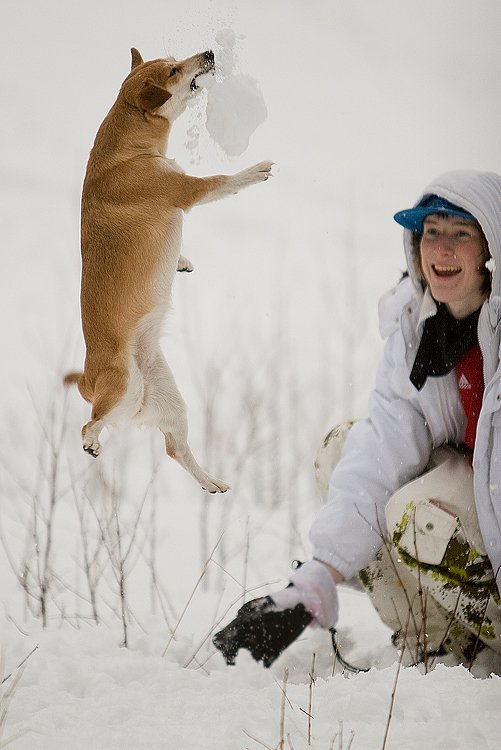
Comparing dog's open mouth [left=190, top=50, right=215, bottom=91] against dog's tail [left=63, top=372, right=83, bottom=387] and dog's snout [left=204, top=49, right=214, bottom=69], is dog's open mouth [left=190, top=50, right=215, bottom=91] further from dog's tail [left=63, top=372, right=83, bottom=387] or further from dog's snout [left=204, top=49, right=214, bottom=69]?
dog's tail [left=63, top=372, right=83, bottom=387]

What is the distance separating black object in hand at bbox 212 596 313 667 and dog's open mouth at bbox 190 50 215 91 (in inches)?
59.4

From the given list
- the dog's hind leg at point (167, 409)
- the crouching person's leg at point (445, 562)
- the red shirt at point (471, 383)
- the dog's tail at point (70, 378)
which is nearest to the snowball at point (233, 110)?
the dog's hind leg at point (167, 409)

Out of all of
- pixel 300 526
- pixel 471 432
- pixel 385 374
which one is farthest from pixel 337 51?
pixel 300 526

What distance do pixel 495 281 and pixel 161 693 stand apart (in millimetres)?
1537

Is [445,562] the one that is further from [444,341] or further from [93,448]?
[93,448]

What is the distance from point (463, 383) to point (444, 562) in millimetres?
607

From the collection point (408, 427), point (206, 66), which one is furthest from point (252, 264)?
point (206, 66)

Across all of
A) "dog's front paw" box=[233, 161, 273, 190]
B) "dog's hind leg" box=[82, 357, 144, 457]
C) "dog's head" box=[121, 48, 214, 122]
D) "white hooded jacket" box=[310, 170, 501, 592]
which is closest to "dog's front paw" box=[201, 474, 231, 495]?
"dog's hind leg" box=[82, 357, 144, 457]

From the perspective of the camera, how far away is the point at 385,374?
259cm

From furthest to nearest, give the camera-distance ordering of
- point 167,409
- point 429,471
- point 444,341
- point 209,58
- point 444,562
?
point 429,471
point 444,341
point 444,562
point 167,409
point 209,58

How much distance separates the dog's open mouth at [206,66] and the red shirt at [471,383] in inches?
49.2

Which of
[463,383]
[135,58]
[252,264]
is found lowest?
[463,383]

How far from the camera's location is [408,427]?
2449mm

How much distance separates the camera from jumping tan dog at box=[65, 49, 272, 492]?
6.00 ft
